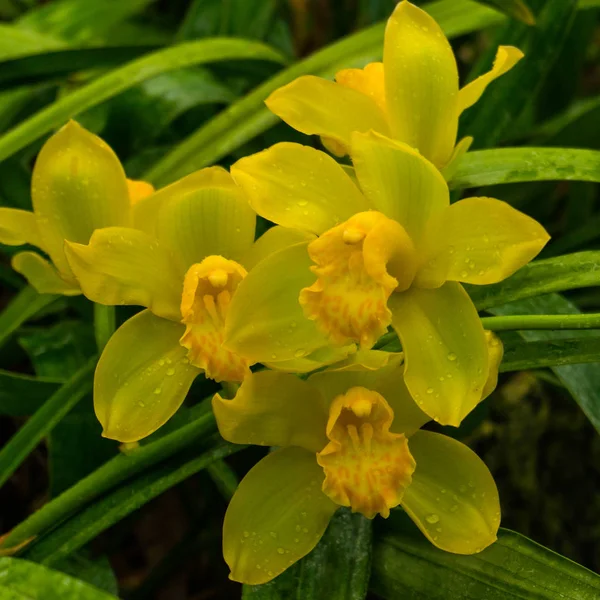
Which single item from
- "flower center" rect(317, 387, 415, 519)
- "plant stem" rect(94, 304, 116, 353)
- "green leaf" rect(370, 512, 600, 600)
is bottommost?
"green leaf" rect(370, 512, 600, 600)

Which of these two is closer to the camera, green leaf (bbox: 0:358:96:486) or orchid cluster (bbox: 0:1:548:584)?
orchid cluster (bbox: 0:1:548:584)

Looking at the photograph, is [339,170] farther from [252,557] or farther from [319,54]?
[319,54]

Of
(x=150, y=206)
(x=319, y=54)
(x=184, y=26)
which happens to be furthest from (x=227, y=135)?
(x=184, y=26)

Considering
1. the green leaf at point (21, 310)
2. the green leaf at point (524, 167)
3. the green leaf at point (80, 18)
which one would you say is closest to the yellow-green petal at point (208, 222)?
the green leaf at point (524, 167)

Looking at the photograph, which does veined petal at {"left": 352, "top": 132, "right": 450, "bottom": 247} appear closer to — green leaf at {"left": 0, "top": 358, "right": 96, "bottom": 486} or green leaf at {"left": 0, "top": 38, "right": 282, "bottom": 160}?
green leaf at {"left": 0, "top": 358, "right": 96, "bottom": 486}

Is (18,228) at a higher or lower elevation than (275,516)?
higher

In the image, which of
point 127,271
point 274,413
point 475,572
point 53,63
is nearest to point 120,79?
point 53,63

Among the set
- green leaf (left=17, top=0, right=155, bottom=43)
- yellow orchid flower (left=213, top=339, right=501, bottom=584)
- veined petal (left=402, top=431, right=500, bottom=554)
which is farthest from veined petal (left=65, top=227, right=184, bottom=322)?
green leaf (left=17, top=0, right=155, bottom=43)

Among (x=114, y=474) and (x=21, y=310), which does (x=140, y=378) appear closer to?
(x=114, y=474)
